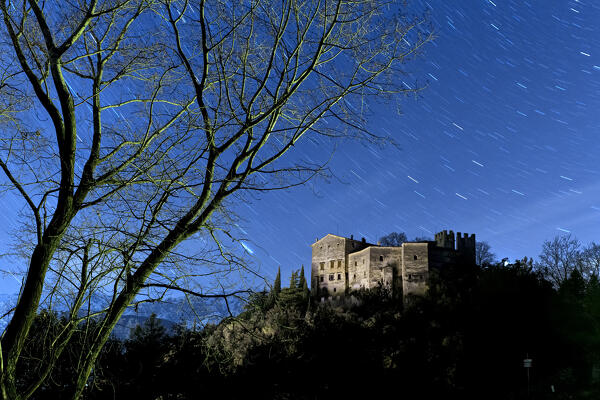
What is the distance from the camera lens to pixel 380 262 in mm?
43094

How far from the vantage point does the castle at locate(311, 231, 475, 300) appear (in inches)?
1610

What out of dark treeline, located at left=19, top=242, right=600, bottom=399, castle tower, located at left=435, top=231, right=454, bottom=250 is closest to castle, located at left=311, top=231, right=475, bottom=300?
castle tower, located at left=435, top=231, right=454, bottom=250

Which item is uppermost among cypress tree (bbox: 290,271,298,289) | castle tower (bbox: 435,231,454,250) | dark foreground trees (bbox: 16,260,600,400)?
castle tower (bbox: 435,231,454,250)

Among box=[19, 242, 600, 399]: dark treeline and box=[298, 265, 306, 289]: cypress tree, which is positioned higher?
box=[298, 265, 306, 289]: cypress tree

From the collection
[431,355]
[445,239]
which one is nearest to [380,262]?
[445,239]

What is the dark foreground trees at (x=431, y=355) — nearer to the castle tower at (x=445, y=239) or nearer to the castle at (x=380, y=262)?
the castle at (x=380, y=262)

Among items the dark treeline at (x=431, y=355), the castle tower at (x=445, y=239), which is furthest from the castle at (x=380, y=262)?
the dark treeline at (x=431, y=355)

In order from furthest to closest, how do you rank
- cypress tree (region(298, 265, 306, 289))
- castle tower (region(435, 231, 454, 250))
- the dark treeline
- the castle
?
cypress tree (region(298, 265, 306, 289)), castle tower (region(435, 231, 454, 250)), the castle, the dark treeline

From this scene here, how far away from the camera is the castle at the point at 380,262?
40.9 metres

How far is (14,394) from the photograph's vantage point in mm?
2830

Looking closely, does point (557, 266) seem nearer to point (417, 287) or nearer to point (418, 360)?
point (417, 287)

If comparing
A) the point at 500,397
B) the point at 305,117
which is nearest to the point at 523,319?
the point at 500,397

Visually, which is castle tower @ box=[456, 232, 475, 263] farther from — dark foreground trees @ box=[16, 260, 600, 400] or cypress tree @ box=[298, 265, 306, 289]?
cypress tree @ box=[298, 265, 306, 289]

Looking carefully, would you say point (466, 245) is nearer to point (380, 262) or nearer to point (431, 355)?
point (380, 262)
